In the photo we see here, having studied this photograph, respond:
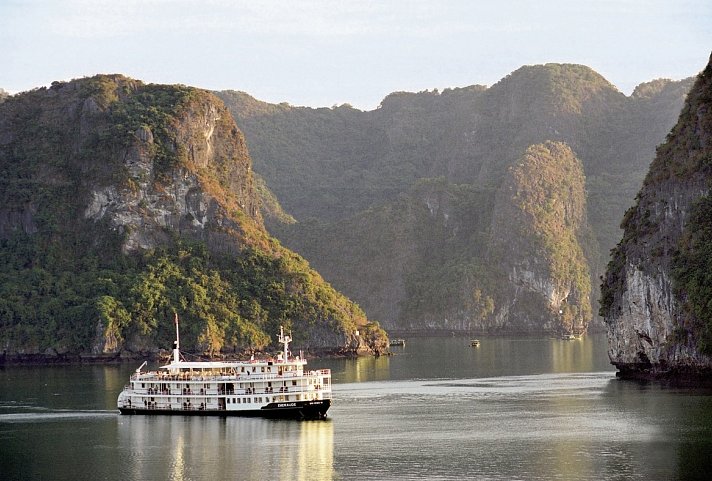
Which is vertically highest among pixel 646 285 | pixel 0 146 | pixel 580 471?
pixel 0 146

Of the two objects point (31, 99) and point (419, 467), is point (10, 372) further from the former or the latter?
point (419, 467)

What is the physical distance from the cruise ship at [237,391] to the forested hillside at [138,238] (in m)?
68.4

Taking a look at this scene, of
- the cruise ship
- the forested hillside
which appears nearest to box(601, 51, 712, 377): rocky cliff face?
the cruise ship

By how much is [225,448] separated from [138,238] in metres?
102

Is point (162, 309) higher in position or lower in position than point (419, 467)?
higher

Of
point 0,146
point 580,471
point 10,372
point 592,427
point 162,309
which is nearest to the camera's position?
point 580,471

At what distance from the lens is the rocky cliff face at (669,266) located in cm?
10938

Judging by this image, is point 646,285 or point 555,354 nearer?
point 646,285

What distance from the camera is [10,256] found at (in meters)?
184

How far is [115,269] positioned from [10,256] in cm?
1445

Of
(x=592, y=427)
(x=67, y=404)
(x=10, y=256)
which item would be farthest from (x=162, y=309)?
(x=592, y=427)

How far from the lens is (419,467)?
245ft

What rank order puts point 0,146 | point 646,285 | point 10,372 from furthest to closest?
point 0,146
point 10,372
point 646,285

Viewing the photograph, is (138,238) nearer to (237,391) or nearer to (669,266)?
(669,266)
